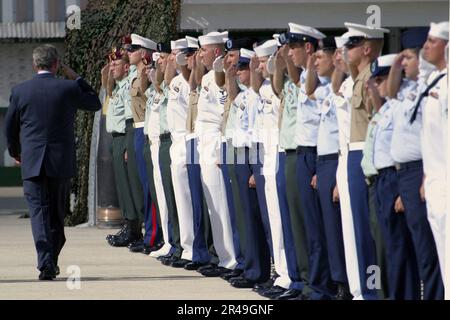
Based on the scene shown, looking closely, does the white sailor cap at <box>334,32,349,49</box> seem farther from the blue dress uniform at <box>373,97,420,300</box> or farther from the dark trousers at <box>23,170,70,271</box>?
the dark trousers at <box>23,170,70,271</box>

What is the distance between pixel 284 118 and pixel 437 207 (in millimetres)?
2703

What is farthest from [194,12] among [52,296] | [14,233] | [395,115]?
[395,115]

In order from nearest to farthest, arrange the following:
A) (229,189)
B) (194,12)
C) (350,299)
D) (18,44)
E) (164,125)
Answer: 1. (350,299)
2. (229,189)
3. (164,125)
4. (194,12)
5. (18,44)

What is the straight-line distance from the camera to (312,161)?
445 inches

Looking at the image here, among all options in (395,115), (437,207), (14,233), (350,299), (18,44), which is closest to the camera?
(437,207)

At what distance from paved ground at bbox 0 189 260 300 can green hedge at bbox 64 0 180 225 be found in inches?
76.0

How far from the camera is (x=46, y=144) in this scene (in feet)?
43.2

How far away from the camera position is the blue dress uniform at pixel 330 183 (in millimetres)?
10906

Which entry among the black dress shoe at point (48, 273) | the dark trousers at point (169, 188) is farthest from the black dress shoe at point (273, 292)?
the dark trousers at point (169, 188)

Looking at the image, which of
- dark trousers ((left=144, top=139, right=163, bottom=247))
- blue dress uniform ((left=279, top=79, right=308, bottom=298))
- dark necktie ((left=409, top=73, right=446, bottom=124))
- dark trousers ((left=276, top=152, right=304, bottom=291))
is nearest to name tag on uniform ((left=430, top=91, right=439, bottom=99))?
dark necktie ((left=409, top=73, right=446, bottom=124))

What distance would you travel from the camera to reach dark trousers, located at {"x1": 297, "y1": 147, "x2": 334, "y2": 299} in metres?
11.3

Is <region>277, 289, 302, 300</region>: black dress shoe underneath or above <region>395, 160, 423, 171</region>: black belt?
underneath

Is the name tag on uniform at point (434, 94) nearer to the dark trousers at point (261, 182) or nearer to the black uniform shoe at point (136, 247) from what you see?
the dark trousers at point (261, 182)

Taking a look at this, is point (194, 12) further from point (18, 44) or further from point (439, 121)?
point (439, 121)
